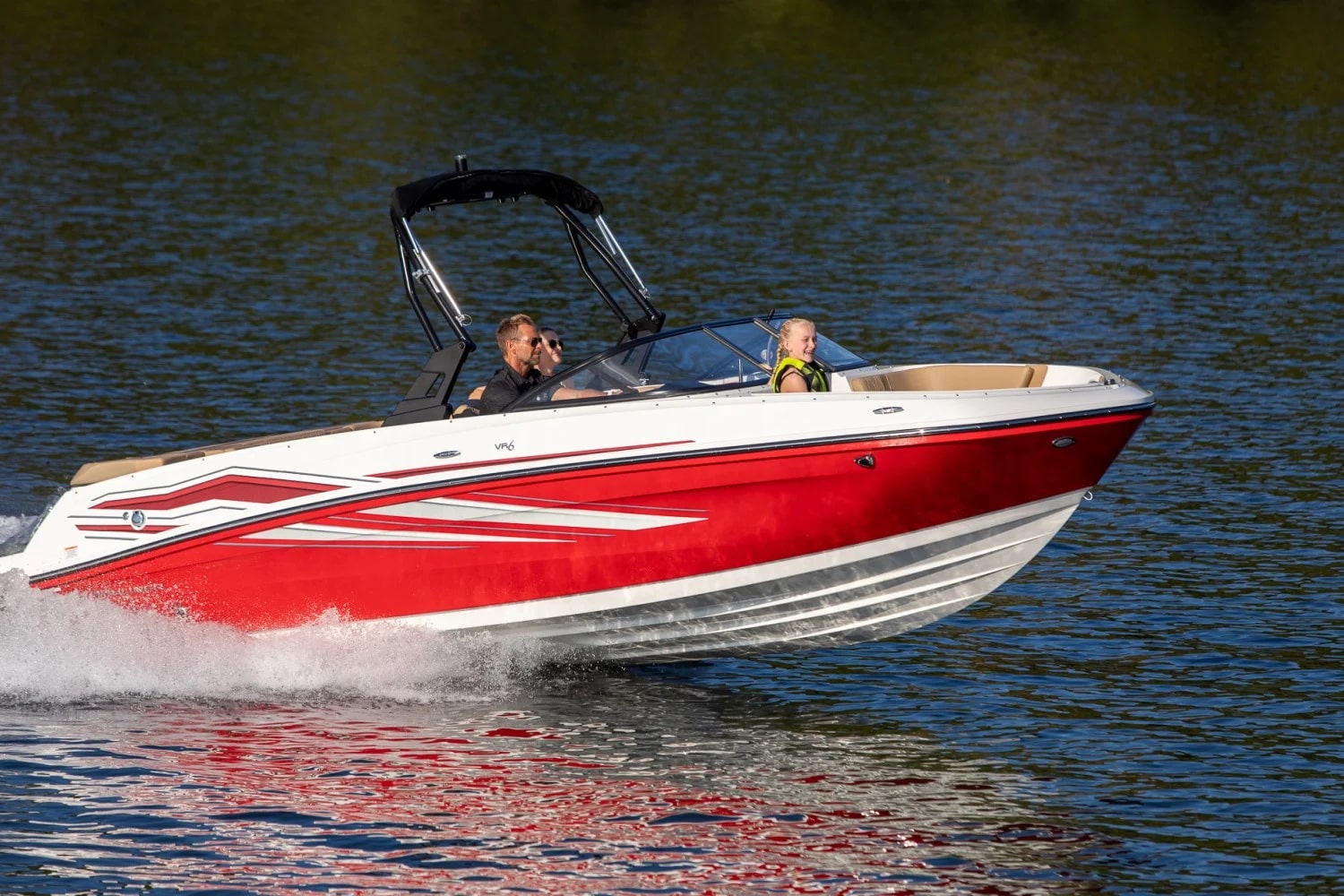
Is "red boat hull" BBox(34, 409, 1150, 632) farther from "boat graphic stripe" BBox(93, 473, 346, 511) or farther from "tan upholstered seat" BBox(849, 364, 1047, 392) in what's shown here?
"tan upholstered seat" BBox(849, 364, 1047, 392)

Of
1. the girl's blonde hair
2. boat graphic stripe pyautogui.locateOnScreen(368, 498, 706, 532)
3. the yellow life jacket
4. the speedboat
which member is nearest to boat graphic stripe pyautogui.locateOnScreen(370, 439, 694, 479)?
the speedboat

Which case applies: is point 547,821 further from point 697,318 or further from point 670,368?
point 697,318

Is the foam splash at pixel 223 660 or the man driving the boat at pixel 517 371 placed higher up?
the man driving the boat at pixel 517 371

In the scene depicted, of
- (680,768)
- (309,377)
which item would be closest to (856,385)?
(680,768)

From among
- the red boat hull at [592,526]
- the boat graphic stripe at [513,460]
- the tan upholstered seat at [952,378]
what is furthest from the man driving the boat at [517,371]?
the tan upholstered seat at [952,378]

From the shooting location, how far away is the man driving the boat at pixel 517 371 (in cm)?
1124

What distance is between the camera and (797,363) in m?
11.0

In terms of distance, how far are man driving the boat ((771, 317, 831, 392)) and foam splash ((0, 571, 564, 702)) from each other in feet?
7.23

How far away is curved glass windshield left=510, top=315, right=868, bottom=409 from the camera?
11148 mm

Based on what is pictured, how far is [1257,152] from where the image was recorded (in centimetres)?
3819

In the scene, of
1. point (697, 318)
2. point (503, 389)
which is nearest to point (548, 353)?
point (503, 389)

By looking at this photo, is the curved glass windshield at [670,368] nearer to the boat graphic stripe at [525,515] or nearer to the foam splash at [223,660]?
the boat graphic stripe at [525,515]

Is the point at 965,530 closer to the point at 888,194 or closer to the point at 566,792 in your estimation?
the point at 566,792

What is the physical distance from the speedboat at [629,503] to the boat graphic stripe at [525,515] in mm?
11
